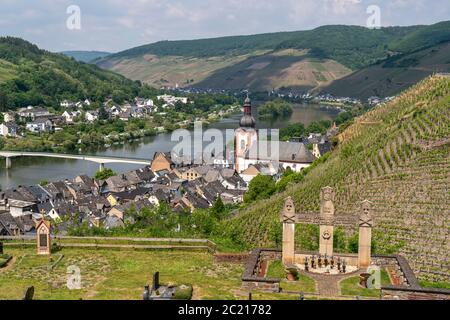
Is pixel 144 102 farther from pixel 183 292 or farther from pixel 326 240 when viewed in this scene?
pixel 183 292

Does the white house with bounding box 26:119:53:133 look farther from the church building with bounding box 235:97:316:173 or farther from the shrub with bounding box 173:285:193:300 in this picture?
the shrub with bounding box 173:285:193:300

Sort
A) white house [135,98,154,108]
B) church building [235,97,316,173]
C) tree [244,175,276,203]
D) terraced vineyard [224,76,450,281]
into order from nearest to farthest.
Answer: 1. terraced vineyard [224,76,450,281]
2. tree [244,175,276,203]
3. church building [235,97,316,173]
4. white house [135,98,154,108]

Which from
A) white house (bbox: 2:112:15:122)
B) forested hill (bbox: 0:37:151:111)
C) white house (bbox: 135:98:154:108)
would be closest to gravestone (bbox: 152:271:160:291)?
white house (bbox: 2:112:15:122)

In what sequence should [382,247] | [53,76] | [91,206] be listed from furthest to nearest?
1. [53,76]
2. [91,206]
3. [382,247]

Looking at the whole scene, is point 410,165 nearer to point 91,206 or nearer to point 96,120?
point 91,206

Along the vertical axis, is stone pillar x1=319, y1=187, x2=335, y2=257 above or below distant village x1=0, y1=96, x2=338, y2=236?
above

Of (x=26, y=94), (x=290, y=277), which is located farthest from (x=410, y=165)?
(x=26, y=94)
